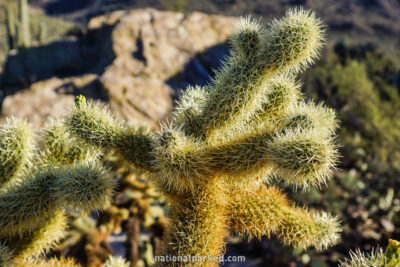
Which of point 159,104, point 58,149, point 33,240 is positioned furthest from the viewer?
point 159,104

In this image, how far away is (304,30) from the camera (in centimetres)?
145

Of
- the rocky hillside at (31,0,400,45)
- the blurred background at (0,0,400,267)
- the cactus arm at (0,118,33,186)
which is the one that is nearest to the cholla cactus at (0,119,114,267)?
the cactus arm at (0,118,33,186)

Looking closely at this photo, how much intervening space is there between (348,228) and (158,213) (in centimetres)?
376

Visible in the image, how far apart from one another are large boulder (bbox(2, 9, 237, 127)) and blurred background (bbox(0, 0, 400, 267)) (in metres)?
0.02

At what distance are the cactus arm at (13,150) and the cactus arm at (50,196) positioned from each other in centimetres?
24

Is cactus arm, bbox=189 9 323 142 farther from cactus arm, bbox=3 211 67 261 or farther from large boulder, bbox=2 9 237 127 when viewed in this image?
large boulder, bbox=2 9 237 127

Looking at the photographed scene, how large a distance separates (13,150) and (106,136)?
721 mm

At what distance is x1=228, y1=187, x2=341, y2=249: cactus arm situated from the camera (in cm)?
168

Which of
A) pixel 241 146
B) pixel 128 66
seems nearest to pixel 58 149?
pixel 241 146

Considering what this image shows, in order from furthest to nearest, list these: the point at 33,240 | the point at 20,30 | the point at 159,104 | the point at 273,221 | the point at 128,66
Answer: the point at 20,30 → the point at 128,66 → the point at 159,104 → the point at 33,240 → the point at 273,221

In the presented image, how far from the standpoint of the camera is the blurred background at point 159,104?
3.75 metres

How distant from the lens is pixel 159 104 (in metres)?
5.47

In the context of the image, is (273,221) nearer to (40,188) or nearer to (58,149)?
(40,188)

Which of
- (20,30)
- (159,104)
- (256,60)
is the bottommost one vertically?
(256,60)
